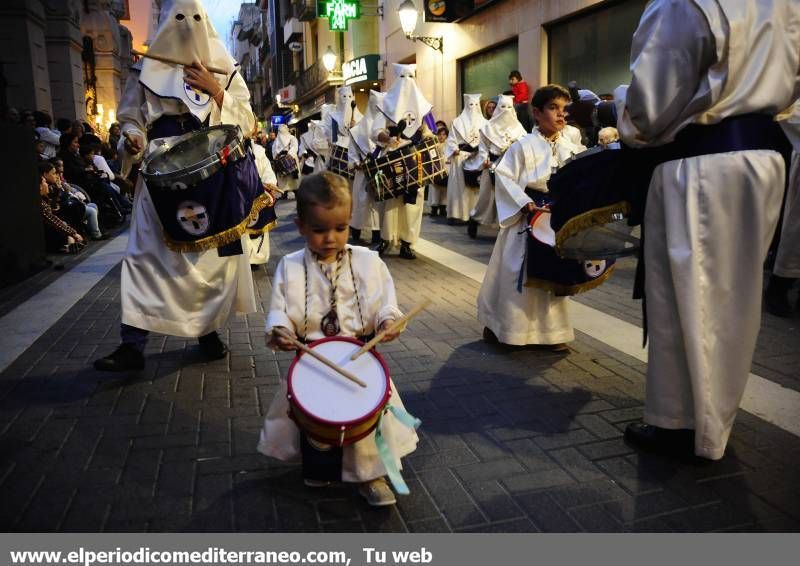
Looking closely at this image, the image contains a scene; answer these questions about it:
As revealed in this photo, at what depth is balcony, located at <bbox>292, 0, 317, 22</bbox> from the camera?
33.5 metres

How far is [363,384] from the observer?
241 cm

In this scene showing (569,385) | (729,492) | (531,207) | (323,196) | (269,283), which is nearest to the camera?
(323,196)

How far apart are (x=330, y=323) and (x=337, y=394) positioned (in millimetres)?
429

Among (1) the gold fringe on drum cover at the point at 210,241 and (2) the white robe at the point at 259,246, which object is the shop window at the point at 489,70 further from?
(1) the gold fringe on drum cover at the point at 210,241

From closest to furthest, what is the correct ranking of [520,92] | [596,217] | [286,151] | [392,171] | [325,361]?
[325,361] → [596,217] → [392,171] → [520,92] → [286,151]

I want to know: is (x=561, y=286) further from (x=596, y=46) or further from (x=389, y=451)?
(x=596, y=46)

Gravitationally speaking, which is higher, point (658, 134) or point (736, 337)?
point (658, 134)

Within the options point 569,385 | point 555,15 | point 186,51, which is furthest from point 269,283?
point 555,15

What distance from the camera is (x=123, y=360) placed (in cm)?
432

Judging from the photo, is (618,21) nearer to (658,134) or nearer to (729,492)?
(658,134)

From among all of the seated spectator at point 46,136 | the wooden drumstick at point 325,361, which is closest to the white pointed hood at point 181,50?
the wooden drumstick at point 325,361

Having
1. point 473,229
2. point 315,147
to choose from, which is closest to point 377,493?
point 473,229

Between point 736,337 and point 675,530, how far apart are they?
87 centimetres

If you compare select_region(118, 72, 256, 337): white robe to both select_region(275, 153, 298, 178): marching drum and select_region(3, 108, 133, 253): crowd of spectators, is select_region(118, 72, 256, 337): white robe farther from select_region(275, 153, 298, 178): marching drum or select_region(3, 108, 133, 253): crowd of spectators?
select_region(275, 153, 298, 178): marching drum
